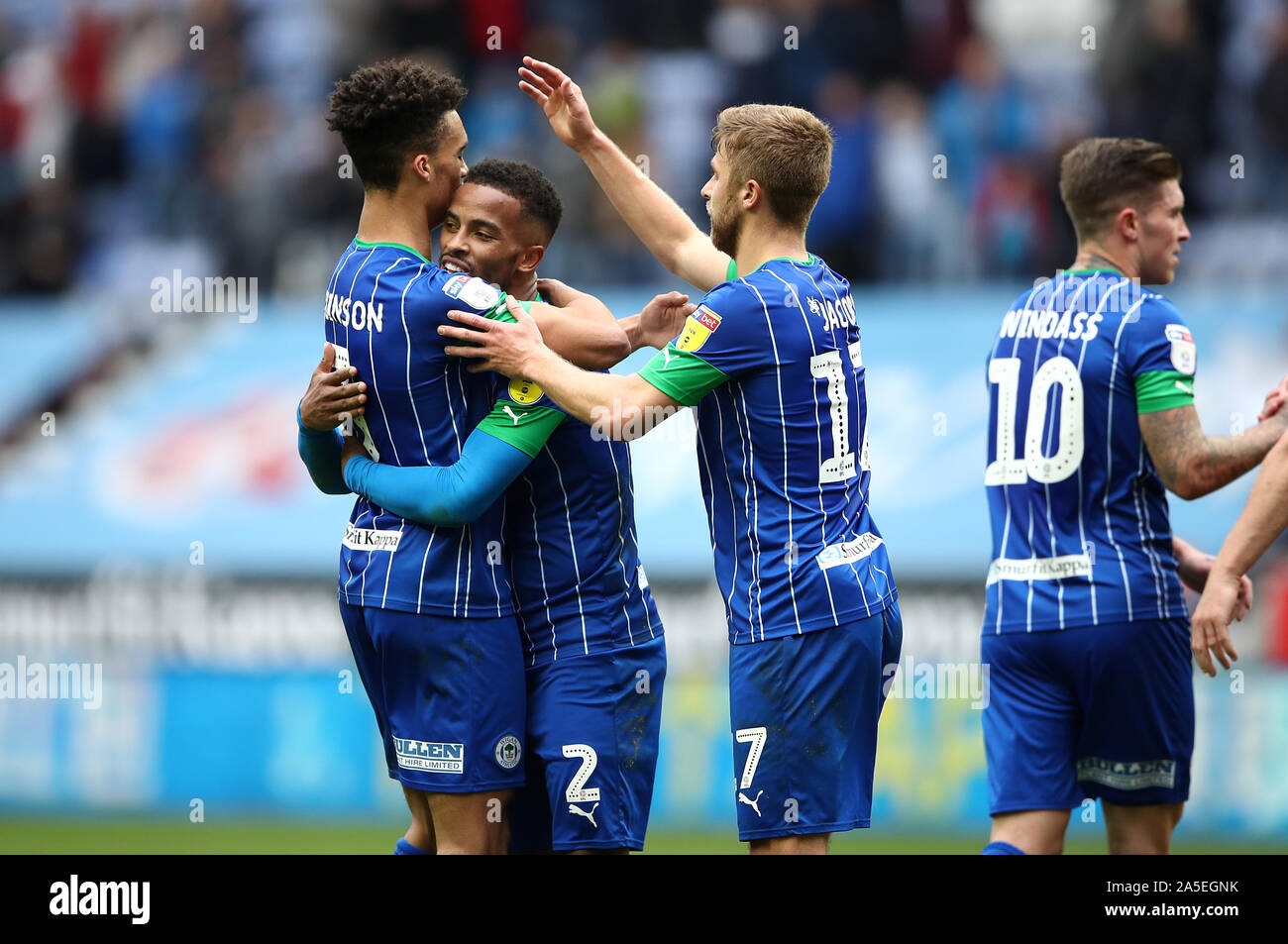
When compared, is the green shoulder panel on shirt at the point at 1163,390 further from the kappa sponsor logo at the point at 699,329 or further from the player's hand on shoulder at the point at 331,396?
the player's hand on shoulder at the point at 331,396

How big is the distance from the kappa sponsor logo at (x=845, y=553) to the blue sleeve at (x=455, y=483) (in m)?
0.90

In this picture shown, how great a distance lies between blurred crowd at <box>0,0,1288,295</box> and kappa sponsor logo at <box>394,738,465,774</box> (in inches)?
310

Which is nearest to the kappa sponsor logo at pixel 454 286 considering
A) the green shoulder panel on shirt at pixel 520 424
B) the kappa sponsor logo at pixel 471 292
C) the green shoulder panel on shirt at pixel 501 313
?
the kappa sponsor logo at pixel 471 292

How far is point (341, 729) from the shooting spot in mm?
10523

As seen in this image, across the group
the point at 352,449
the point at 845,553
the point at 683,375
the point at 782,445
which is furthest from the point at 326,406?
the point at 845,553

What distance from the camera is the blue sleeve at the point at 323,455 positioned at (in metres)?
4.75

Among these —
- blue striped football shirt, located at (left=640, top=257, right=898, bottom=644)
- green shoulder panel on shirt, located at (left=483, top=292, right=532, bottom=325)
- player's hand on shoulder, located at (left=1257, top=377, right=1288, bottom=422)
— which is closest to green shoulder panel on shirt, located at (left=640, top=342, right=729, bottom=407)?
blue striped football shirt, located at (left=640, top=257, right=898, bottom=644)

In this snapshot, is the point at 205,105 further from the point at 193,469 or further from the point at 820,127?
the point at 820,127

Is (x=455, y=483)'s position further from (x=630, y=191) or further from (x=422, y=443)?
(x=630, y=191)

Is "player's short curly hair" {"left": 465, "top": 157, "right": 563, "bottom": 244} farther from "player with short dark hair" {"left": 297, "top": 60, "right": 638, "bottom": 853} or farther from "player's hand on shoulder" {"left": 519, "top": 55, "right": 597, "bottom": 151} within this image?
"player's hand on shoulder" {"left": 519, "top": 55, "right": 597, "bottom": 151}

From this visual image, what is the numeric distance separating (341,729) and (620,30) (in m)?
6.72

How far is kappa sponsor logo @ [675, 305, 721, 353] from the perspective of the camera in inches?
175
